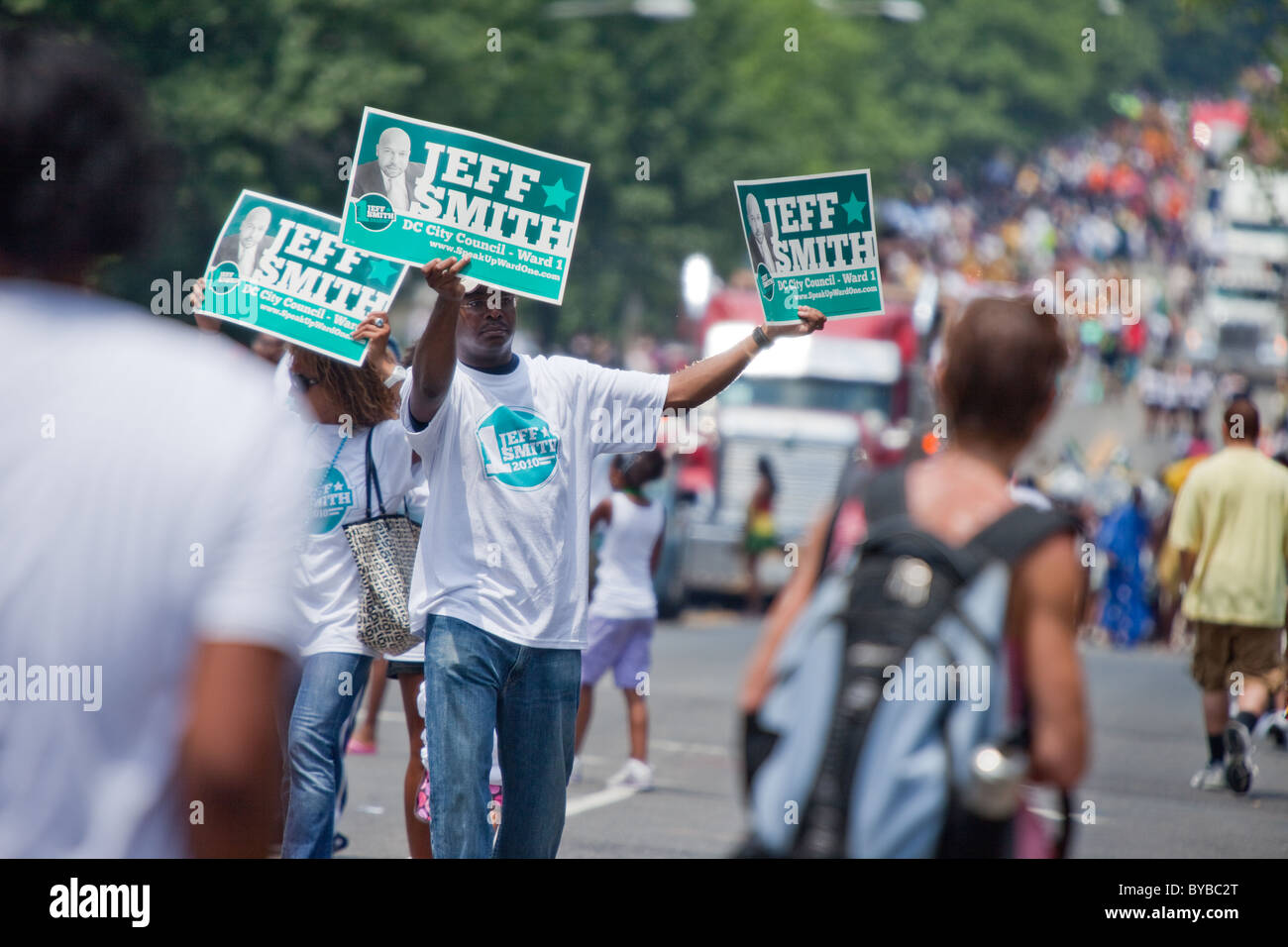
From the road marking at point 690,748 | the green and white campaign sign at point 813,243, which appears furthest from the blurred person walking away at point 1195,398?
the green and white campaign sign at point 813,243

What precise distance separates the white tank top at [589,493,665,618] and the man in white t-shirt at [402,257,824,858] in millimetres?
4728

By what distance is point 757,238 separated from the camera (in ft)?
18.2

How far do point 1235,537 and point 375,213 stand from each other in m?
6.30

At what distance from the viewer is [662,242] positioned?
136 ft

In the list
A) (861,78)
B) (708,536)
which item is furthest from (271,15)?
(861,78)

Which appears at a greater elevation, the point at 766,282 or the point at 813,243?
the point at 813,243

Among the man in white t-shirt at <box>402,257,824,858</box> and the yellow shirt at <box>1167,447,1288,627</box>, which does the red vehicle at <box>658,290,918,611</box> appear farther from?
the man in white t-shirt at <box>402,257,824,858</box>

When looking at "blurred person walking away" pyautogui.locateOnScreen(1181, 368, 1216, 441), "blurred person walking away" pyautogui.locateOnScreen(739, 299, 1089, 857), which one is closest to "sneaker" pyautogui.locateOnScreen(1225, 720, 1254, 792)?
"blurred person walking away" pyautogui.locateOnScreen(739, 299, 1089, 857)

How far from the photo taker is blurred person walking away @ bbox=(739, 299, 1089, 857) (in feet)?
8.84

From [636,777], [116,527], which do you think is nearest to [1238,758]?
[636,777]

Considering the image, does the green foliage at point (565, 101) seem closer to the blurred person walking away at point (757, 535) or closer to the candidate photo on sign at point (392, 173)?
the candidate photo on sign at point (392, 173)

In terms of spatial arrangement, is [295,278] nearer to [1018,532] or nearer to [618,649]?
[1018,532]
